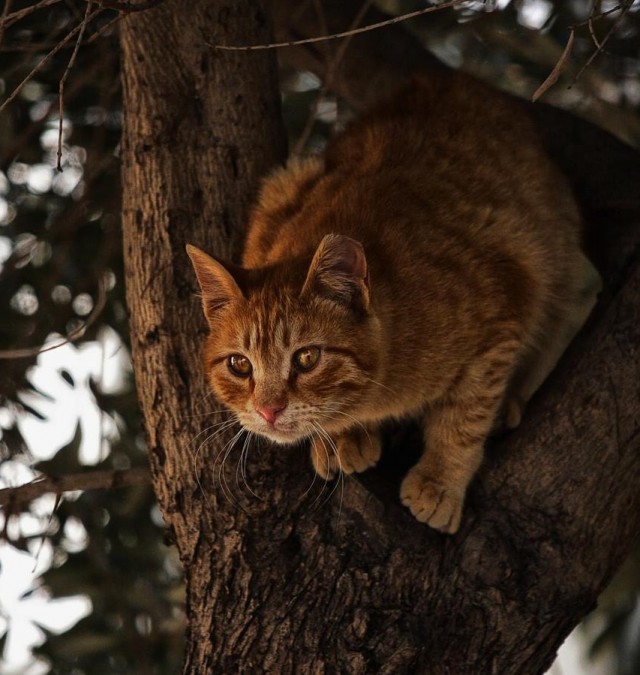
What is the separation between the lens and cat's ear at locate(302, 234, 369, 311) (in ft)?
7.38

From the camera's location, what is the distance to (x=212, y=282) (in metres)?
2.42

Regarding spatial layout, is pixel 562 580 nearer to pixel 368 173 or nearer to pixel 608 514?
pixel 608 514

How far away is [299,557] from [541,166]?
4.86 ft

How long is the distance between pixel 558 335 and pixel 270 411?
117 centimetres

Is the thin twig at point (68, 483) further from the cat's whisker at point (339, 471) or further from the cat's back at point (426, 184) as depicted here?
the cat's back at point (426, 184)

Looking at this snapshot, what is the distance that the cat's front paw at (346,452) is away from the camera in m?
2.40

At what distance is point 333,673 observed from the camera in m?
2.14

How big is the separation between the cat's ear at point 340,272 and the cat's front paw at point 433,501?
517 millimetres

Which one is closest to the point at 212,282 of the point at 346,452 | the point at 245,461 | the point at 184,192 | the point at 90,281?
the point at 184,192

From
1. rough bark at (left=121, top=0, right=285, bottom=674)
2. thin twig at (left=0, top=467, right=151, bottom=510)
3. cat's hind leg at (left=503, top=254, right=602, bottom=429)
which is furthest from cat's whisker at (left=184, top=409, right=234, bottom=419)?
cat's hind leg at (left=503, top=254, right=602, bottom=429)

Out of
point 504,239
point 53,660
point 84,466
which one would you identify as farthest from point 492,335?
point 53,660

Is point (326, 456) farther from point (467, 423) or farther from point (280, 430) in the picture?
point (467, 423)

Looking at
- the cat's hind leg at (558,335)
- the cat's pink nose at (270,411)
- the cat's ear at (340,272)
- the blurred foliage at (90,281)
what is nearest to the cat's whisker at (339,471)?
the cat's pink nose at (270,411)

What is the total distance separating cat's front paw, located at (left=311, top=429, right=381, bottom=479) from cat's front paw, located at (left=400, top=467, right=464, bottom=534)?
13 cm
